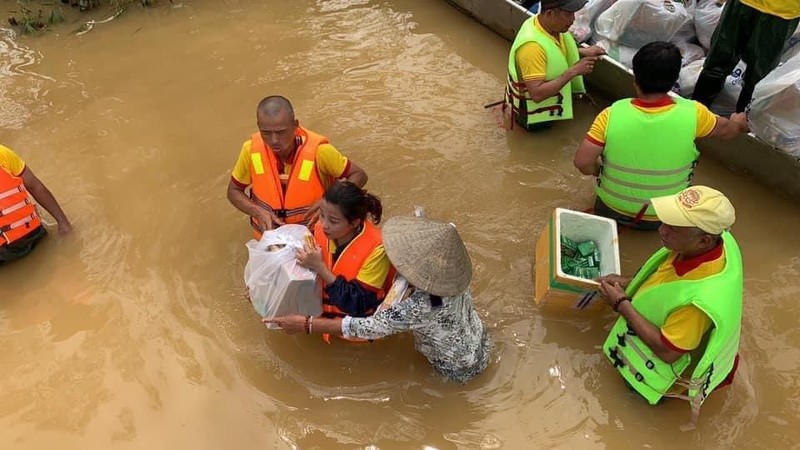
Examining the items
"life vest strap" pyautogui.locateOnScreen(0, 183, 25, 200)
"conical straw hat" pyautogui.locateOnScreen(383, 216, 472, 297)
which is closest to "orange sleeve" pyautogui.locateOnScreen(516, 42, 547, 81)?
"conical straw hat" pyautogui.locateOnScreen(383, 216, 472, 297)

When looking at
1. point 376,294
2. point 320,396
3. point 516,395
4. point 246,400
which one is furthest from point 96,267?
point 516,395

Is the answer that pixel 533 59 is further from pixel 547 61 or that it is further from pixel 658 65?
pixel 658 65

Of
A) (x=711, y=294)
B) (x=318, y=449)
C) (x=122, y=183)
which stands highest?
(x=711, y=294)

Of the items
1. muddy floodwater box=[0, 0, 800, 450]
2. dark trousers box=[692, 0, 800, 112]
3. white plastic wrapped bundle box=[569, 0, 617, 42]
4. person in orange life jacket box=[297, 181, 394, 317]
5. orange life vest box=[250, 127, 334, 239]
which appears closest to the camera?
person in orange life jacket box=[297, 181, 394, 317]

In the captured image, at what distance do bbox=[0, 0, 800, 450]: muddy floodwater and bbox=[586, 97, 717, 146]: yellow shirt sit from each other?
81 cm

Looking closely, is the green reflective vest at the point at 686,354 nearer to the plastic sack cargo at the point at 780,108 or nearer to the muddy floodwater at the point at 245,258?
the muddy floodwater at the point at 245,258

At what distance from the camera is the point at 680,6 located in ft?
16.5

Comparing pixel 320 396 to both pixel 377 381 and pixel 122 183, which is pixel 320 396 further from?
pixel 122 183

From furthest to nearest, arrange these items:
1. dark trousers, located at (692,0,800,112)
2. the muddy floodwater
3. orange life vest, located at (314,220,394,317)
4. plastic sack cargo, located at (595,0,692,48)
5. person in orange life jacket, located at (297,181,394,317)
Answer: plastic sack cargo, located at (595,0,692,48)
dark trousers, located at (692,0,800,112)
the muddy floodwater
orange life vest, located at (314,220,394,317)
person in orange life jacket, located at (297,181,394,317)

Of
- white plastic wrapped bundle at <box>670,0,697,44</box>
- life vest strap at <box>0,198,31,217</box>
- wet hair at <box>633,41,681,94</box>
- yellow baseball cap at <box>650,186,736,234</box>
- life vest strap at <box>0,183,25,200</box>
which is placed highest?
wet hair at <box>633,41,681,94</box>

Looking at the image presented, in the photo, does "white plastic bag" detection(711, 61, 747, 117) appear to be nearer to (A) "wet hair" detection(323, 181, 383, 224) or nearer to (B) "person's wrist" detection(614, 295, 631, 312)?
(B) "person's wrist" detection(614, 295, 631, 312)

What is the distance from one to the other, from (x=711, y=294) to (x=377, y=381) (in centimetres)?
177

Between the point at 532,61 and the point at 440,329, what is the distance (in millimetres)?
2382

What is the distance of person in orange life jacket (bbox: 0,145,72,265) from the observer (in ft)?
12.9
